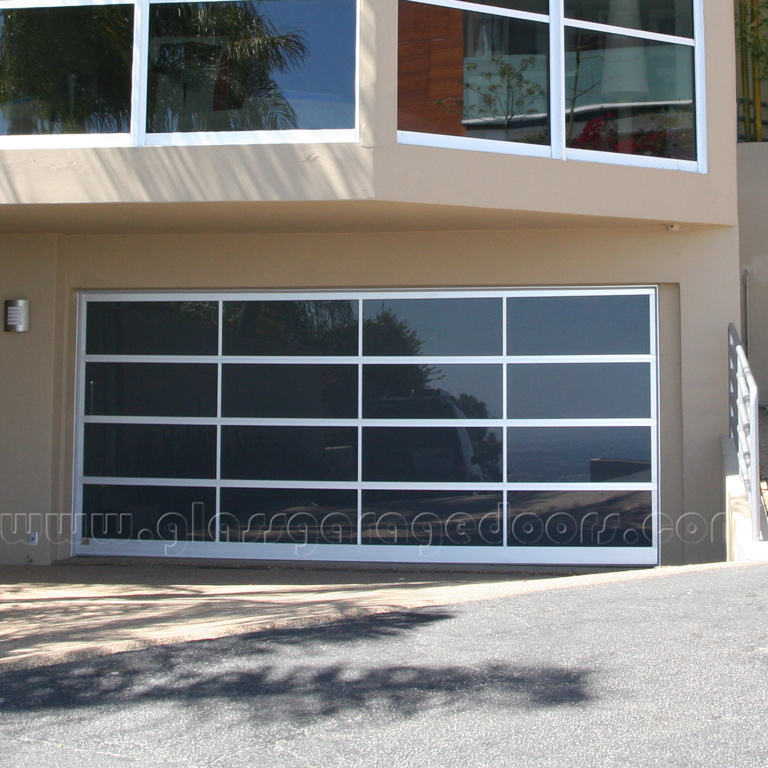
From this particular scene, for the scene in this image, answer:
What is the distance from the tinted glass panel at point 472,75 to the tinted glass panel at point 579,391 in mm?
2273

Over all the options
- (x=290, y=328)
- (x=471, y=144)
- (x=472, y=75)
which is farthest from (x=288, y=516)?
(x=472, y=75)

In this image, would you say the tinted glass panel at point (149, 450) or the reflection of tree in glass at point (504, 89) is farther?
the tinted glass panel at point (149, 450)

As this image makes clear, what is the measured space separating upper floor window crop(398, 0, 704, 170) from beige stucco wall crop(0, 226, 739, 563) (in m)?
0.99

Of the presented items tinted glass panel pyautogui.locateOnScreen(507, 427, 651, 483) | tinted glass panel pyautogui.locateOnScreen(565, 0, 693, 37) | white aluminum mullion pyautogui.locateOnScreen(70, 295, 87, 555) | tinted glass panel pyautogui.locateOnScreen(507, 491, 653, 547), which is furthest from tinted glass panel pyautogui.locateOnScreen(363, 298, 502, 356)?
white aluminum mullion pyautogui.locateOnScreen(70, 295, 87, 555)

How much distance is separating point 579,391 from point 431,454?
1592 mm

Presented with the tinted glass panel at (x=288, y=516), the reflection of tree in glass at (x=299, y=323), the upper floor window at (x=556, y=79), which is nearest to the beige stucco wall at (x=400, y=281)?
the reflection of tree in glass at (x=299, y=323)

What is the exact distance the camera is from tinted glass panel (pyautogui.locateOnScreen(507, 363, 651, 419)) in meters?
9.01

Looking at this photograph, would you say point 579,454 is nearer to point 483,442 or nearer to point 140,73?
point 483,442

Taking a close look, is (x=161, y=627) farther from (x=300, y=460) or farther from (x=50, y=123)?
(x=50, y=123)

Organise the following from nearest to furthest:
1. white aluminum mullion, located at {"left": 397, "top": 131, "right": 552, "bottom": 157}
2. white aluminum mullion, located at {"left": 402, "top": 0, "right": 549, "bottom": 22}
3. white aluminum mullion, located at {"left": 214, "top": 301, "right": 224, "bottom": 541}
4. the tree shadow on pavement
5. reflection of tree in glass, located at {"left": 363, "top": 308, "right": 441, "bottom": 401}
→ the tree shadow on pavement
white aluminum mullion, located at {"left": 397, "top": 131, "right": 552, "bottom": 157}
white aluminum mullion, located at {"left": 402, "top": 0, "right": 549, "bottom": 22}
reflection of tree in glass, located at {"left": 363, "top": 308, "right": 441, "bottom": 401}
white aluminum mullion, located at {"left": 214, "top": 301, "right": 224, "bottom": 541}

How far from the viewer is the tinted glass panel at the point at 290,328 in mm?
9352

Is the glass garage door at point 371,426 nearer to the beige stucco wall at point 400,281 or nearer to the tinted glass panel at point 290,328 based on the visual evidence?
the tinted glass panel at point 290,328

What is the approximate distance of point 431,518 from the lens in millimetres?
9203

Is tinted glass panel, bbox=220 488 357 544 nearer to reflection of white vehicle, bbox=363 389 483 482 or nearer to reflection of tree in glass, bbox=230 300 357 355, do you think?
reflection of white vehicle, bbox=363 389 483 482
